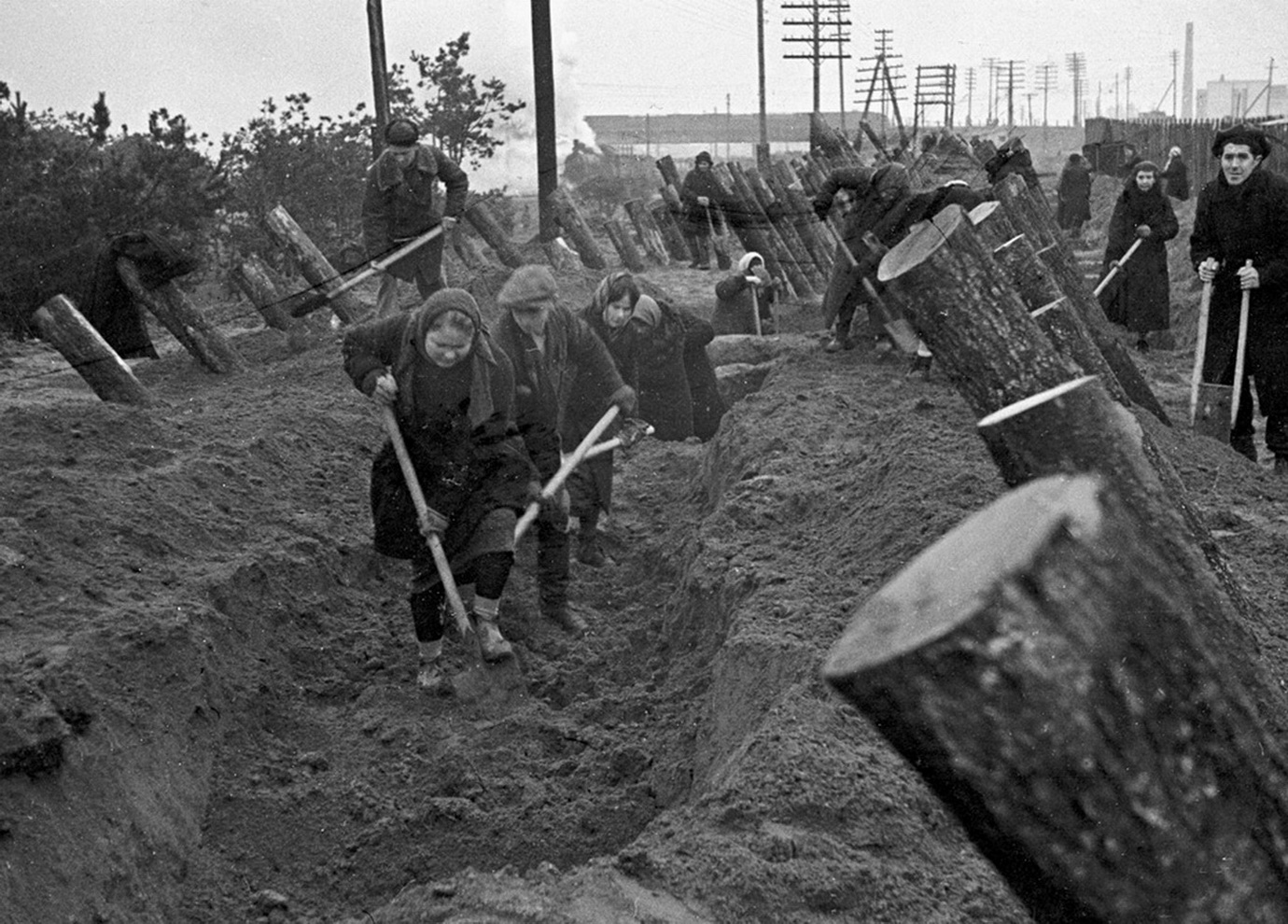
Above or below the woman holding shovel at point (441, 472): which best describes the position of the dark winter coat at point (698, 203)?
above

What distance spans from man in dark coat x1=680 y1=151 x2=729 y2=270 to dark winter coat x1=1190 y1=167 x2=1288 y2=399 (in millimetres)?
11995

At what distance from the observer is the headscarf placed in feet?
17.0

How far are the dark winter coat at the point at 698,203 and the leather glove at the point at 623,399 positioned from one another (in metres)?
12.4

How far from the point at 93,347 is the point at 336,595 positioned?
2871 mm

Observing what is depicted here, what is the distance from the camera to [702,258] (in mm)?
19734

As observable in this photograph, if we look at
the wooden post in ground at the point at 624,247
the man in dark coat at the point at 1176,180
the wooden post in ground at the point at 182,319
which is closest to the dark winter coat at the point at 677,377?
the wooden post in ground at the point at 182,319

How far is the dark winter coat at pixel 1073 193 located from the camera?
22.1 meters

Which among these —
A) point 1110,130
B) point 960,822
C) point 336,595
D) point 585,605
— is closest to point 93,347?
point 336,595

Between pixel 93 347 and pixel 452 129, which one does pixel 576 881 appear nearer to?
pixel 93 347

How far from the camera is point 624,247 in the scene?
1834cm

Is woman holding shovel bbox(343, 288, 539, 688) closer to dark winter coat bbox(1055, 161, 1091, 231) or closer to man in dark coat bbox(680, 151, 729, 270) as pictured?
man in dark coat bbox(680, 151, 729, 270)

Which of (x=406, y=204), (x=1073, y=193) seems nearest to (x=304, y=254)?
(x=406, y=204)

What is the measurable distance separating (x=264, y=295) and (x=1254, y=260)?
750 centimetres

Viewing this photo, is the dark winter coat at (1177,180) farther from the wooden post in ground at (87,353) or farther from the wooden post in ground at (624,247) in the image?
the wooden post in ground at (87,353)
